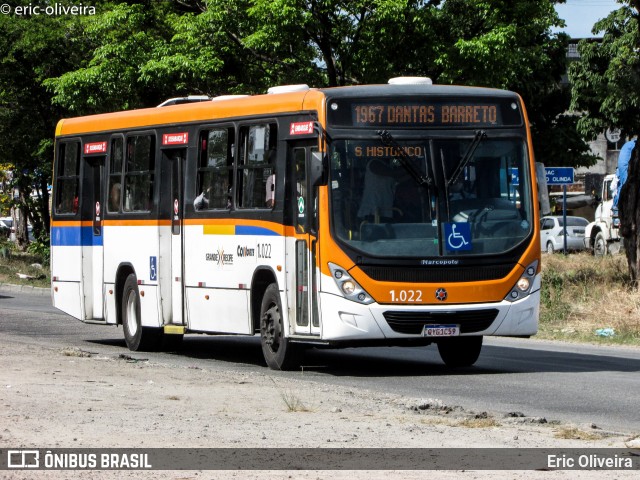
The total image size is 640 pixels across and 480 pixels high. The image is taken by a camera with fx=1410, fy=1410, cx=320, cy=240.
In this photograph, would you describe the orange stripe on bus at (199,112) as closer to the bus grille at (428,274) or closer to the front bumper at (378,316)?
the bus grille at (428,274)

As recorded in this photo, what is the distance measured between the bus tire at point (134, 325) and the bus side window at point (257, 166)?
11.8ft

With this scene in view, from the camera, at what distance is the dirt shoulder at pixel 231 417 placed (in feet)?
31.7

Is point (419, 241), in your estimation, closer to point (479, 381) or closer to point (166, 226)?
point (479, 381)

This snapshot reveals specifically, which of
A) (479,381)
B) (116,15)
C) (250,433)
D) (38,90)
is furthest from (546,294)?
(38,90)

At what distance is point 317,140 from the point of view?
15820 mm

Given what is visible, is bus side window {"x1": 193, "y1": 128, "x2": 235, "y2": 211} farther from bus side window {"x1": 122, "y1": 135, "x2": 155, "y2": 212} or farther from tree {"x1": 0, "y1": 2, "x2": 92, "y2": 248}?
tree {"x1": 0, "y1": 2, "x2": 92, "y2": 248}

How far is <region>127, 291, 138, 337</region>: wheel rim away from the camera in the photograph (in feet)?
66.7

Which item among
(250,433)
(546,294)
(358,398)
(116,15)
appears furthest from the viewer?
(116,15)

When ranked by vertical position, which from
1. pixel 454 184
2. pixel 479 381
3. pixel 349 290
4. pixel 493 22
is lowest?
pixel 479 381

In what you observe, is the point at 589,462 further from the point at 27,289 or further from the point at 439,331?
the point at 27,289

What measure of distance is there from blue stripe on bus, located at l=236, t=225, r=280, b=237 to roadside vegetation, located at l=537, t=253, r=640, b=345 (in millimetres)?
6983

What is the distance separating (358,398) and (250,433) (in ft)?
9.37

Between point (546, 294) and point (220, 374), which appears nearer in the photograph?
point (220, 374)

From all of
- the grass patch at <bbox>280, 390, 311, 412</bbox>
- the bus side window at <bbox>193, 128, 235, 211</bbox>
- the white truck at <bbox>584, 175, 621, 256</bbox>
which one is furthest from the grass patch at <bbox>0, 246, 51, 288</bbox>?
the grass patch at <bbox>280, 390, 311, 412</bbox>
